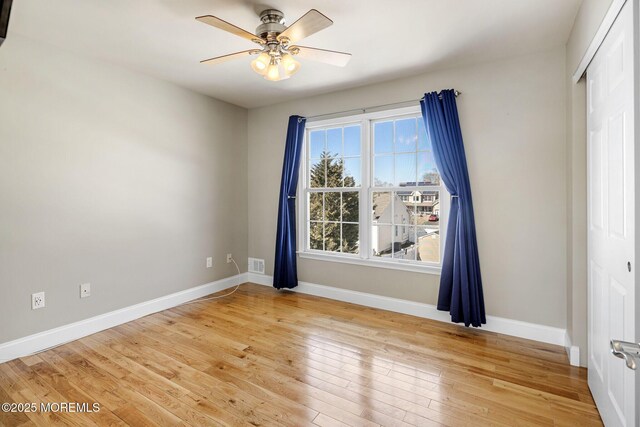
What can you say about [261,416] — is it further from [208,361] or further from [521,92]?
[521,92]

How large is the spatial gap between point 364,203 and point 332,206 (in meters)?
0.47

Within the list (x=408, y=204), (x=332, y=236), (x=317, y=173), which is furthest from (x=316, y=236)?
(x=408, y=204)

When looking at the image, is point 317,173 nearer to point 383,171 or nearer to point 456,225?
point 383,171

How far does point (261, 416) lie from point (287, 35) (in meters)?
2.36

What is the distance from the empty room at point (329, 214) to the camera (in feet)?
6.14

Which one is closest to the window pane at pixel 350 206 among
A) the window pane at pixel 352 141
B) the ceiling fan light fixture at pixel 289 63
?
the window pane at pixel 352 141

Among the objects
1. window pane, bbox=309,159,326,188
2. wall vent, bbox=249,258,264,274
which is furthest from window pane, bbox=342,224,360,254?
wall vent, bbox=249,258,264,274

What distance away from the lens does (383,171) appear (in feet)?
11.8

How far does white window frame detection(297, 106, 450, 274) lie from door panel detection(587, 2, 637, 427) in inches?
53.2

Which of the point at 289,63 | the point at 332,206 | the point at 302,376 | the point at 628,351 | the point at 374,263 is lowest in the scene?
the point at 302,376

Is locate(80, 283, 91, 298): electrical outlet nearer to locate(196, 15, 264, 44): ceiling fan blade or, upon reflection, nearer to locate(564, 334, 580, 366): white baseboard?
locate(196, 15, 264, 44): ceiling fan blade

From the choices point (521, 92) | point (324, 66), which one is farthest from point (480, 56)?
point (324, 66)

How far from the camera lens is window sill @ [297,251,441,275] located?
3.29 metres

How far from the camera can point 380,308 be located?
3.55m
